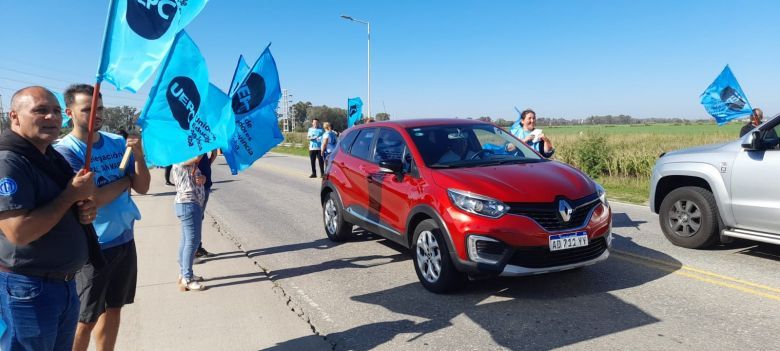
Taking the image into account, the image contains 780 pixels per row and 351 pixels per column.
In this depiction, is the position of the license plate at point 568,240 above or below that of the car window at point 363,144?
below

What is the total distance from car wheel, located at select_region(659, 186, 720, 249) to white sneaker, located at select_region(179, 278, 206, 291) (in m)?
5.69

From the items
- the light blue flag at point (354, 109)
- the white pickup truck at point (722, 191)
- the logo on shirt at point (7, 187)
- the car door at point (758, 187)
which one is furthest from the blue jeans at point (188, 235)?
the light blue flag at point (354, 109)

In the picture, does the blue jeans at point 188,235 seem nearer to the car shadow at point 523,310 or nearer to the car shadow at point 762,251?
the car shadow at point 523,310

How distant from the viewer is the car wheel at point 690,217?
6109mm

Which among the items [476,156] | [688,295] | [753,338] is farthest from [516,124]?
[753,338]

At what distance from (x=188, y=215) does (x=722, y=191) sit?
5891mm

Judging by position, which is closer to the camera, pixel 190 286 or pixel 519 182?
pixel 519 182

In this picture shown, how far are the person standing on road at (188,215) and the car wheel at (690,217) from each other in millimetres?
5689

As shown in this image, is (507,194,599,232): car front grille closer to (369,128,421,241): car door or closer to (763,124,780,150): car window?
(369,128,421,241): car door

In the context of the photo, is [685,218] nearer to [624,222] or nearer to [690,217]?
[690,217]

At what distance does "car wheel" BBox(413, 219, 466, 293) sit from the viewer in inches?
188

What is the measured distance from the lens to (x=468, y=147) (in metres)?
5.78

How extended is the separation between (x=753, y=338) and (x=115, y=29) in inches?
186

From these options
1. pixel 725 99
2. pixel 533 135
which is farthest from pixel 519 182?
pixel 725 99
